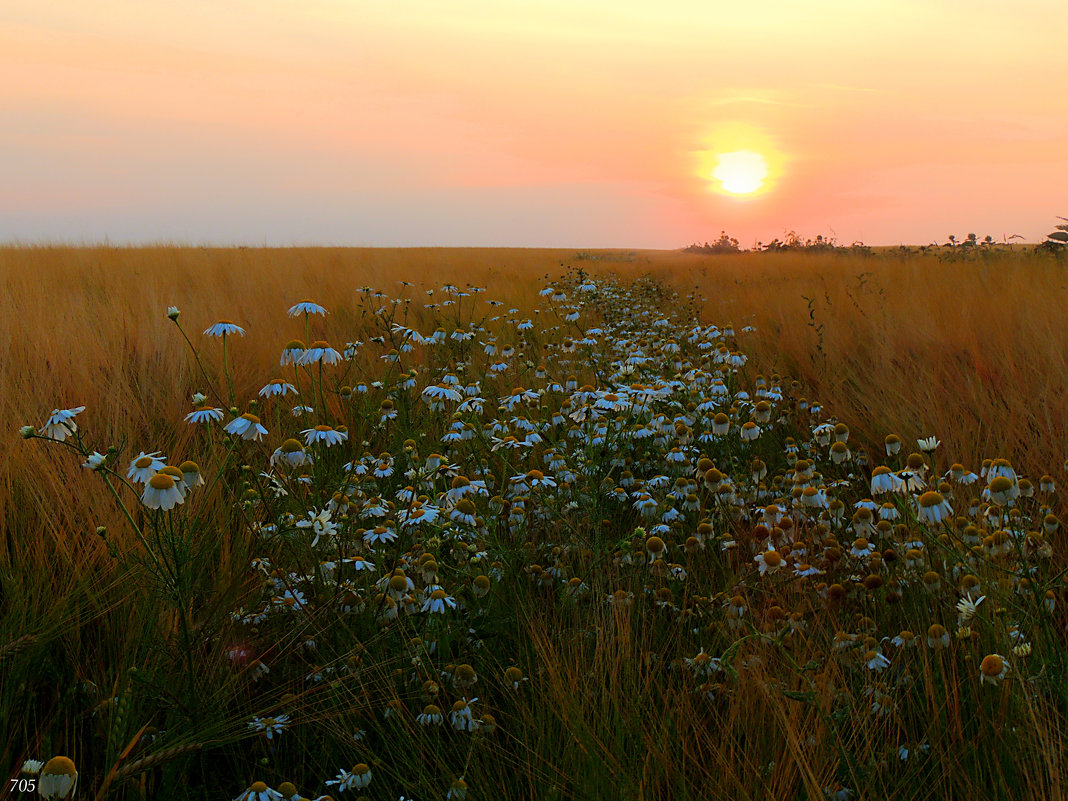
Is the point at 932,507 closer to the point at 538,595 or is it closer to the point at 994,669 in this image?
the point at 994,669

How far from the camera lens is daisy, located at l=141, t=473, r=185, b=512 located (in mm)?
1292

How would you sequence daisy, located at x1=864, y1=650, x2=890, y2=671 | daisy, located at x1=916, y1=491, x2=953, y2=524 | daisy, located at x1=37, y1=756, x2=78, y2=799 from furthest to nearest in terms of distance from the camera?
daisy, located at x1=916, y1=491, x2=953, y2=524 → daisy, located at x1=864, y1=650, x2=890, y2=671 → daisy, located at x1=37, y1=756, x2=78, y2=799

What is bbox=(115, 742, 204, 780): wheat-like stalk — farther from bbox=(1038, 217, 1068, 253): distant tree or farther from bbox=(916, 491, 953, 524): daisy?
bbox=(1038, 217, 1068, 253): distant tree

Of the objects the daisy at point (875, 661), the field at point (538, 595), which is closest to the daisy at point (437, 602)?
the field at point (538, 595)

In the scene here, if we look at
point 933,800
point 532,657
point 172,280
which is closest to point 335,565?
point 532,657

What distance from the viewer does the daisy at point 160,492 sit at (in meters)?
1.29

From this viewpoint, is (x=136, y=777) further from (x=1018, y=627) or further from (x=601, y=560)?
(x=1018, y=627)

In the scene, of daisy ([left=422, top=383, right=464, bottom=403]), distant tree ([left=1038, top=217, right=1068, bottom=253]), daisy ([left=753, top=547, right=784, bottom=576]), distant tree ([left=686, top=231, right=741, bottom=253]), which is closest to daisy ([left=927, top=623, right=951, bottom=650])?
daisy ([left=753, top=547, right=784, bottom=576])

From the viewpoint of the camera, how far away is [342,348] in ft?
15.4

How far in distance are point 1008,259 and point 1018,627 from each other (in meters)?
8.89

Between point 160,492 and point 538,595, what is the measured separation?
1.10 metres

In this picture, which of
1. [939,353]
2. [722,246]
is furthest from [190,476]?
[722,246]

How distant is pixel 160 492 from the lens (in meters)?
1.30

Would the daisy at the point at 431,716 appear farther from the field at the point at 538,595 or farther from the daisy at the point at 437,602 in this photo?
the daisy at the point at 437,602
